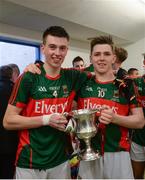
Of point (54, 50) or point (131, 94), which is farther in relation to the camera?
point (131, 94)

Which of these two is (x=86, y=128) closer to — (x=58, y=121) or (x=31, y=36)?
(x=58, y=121)

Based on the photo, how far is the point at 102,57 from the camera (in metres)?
1.94

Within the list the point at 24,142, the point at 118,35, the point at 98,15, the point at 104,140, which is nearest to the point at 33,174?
the point at 24,142

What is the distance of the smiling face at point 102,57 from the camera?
6.39 ft

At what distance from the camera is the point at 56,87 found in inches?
72.1

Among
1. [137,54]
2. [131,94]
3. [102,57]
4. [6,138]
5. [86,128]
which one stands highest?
[137,54]

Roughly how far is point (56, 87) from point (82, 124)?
292 mm

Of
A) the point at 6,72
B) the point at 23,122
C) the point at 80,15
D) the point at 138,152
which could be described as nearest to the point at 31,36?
the point at 80,15

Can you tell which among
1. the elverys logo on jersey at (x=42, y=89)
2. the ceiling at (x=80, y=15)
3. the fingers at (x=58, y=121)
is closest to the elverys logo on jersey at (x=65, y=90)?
the elverys logo on jersey at (x=42, y=89)

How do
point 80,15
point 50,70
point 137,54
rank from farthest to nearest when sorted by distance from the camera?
point 137,54, point 80,15, point 50,70

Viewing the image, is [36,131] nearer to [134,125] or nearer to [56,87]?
[56,87]

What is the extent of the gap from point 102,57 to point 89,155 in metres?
0.66

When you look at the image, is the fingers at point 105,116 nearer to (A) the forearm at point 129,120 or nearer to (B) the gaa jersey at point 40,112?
(A) the forearm at point 129,120

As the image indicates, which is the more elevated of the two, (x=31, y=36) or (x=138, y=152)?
(x=31, y=36)
